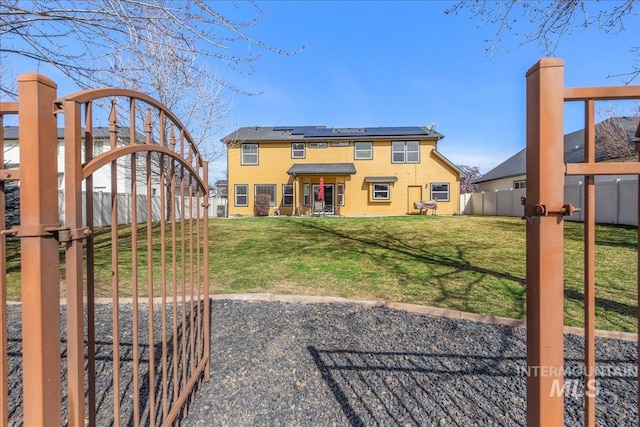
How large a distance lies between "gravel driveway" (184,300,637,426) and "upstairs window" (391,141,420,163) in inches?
760

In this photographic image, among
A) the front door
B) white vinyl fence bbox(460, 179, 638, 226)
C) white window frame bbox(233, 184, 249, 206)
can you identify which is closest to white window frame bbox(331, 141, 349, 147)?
the front door

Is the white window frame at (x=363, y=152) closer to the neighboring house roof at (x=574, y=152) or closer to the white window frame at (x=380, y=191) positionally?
the white window frame at (x=380, y=191)

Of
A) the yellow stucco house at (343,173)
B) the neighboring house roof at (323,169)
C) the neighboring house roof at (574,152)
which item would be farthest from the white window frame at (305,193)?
the neighboring house roof at (574,152)

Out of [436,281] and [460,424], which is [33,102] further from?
[436,281]

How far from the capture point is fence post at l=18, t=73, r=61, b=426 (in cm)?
92

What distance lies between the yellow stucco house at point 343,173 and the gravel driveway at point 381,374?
1772 cm

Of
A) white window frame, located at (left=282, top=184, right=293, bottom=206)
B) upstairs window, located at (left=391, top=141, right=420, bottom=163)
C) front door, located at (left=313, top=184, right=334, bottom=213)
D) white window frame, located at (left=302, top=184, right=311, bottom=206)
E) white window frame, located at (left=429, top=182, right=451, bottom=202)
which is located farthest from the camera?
white window frame, located at (left=282, top=184, right=293, bottom=206)

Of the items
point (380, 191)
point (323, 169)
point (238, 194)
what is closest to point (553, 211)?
point (323, 169)

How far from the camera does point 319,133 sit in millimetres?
23234

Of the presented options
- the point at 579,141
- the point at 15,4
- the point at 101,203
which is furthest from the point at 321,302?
the point at 579,141

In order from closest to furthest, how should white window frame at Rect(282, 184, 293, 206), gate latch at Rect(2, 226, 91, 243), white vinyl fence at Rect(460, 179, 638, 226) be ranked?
gate latch at Rect(2, 226, 91, 243), white vinyl fence at Rect(460, 179, 638, 226), white window frame at Rect(282, 184, 293, 206)

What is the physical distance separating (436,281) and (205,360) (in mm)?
3563

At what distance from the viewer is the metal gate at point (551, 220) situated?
43.4 inches

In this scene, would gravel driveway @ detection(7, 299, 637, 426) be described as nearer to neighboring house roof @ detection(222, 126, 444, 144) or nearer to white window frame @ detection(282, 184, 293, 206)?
white window frame @ detection(282, 184, 293, 206)
